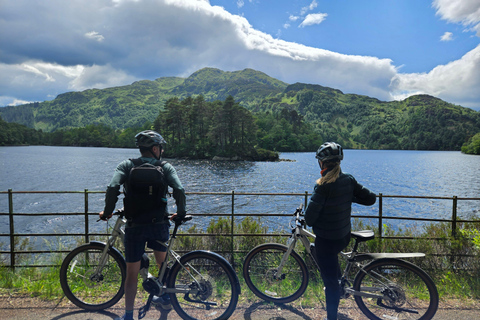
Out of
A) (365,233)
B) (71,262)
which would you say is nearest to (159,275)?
(71,262)

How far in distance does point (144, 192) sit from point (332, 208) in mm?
2175

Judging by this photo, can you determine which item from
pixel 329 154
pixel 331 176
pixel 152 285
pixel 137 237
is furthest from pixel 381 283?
pixel 137 237

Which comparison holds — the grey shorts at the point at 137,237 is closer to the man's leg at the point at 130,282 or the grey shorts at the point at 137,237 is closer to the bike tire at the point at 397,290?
the man's leg at the point at 130,282

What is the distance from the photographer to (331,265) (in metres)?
3.45

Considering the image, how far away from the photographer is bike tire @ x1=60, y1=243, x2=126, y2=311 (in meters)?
3.98

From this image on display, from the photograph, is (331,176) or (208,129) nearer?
(331,176)

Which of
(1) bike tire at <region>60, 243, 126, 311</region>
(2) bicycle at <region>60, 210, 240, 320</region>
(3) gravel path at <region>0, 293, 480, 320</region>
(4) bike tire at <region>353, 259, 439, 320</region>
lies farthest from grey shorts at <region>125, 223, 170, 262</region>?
(4) bike tire at <region>353, 259, 439, 320</region>

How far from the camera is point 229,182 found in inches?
1869

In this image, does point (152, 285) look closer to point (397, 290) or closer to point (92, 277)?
point (92, 277)

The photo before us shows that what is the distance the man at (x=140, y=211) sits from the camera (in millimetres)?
3365

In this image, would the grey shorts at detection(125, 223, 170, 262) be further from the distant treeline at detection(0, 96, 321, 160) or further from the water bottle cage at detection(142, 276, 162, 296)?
the distant treeline at detection(0, 96, 321, 160)

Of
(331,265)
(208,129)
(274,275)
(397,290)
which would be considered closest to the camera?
(331,265)

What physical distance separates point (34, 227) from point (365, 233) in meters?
24.6

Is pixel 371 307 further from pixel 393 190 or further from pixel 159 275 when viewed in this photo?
pixel 393 190
